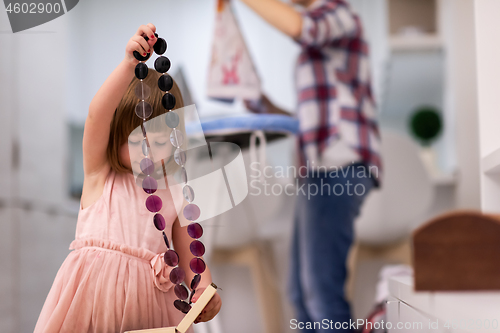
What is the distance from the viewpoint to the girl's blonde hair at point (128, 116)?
0.99ft

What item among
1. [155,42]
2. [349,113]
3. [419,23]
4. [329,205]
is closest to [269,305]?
[329,205]

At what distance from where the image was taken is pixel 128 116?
12.5 inches

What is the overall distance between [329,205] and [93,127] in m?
0.53

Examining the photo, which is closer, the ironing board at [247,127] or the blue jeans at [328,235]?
the ironing board at [247,127]

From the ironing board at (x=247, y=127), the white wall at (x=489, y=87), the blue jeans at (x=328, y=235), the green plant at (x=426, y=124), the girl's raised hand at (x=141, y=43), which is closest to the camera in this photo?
the girl's raised hand at (x=141, y=43)

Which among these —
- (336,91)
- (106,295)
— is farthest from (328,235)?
(106,295)

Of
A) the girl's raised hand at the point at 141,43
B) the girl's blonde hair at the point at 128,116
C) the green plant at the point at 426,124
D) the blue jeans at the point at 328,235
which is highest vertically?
the green plant at the point at 426,124

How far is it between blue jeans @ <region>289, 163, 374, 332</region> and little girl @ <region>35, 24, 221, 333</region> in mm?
468

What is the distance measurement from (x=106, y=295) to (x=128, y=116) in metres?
0.14

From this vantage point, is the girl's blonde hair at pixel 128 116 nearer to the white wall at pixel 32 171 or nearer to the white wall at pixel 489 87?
the white wall at pixel 32 171

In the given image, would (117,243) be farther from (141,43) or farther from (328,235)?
(328,235)

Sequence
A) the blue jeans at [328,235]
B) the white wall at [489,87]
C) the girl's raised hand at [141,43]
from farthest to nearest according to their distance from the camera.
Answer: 1. the blue jeans at [328,235]
2. the white wall at [489,87]
3. the girl's raised hand at [141,43]

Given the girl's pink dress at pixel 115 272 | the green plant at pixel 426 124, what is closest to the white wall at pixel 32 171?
the girl's pink dress at pixel 115 272

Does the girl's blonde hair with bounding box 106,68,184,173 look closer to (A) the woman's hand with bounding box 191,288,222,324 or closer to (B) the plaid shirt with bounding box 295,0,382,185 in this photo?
(A) the woman's hand with bounding box 191,288,222,324
